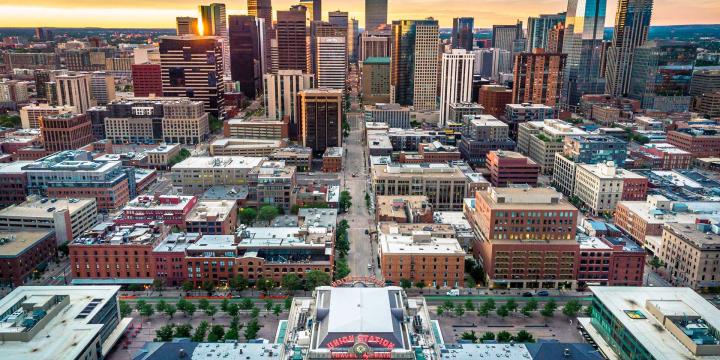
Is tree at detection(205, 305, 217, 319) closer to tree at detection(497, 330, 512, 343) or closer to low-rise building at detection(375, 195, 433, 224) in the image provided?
low-rise building at detection(375, 195, 433, 224)

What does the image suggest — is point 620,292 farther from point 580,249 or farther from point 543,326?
point 580,249

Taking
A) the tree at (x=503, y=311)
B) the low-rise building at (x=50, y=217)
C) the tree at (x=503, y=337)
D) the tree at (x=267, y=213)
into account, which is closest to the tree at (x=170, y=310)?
the low-rise building at (x=50, y=217)

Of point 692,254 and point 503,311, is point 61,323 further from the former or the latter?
point 692,254

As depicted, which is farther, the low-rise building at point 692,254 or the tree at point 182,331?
the low-rise building at point 692,254

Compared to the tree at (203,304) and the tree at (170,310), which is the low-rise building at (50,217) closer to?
the tree at (170,310)

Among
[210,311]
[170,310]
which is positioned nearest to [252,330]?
[210,311]

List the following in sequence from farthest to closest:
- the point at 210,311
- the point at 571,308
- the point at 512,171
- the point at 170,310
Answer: the point at 512,171
the point at 571,308
the point at 210,311
the point at 170,310
